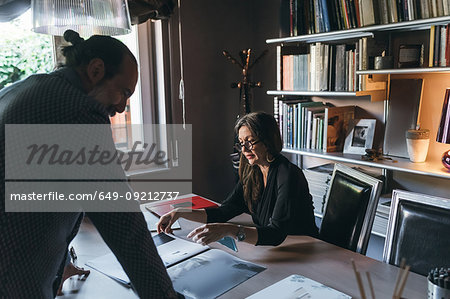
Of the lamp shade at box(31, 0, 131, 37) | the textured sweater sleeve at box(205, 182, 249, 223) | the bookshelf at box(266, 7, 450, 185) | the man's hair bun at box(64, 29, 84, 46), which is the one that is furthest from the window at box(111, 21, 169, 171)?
the man's hair bun at box(64, 29, 84, 46)

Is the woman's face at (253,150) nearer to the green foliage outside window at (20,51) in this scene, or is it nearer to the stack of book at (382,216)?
the stack of book at (382,216)

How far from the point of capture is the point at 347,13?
2.42m

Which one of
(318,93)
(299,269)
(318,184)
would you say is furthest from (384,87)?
(299,269)

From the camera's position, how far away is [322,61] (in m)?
2.61

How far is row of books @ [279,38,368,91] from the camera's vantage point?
95.2 inches

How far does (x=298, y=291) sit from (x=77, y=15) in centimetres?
111

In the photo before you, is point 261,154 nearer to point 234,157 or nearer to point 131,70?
point 131,70

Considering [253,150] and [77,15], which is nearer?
[77,15]

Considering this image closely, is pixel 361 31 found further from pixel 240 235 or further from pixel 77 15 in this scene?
pixel 77 15

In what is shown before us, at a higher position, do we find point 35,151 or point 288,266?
point 35,151

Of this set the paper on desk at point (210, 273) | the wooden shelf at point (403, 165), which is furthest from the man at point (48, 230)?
the wooden shelf at point (403, 165)

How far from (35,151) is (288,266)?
0.83m

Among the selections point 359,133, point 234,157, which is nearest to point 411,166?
point 359,133

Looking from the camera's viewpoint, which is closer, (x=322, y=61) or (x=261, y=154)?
(x=261, y=154)
